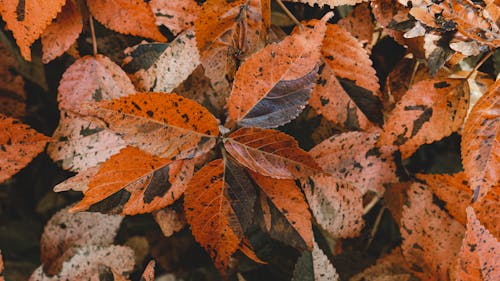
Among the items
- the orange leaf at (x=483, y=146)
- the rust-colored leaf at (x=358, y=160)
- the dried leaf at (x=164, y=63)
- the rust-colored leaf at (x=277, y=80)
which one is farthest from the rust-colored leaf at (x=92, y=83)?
the orange leaf at (x=483, y=146)

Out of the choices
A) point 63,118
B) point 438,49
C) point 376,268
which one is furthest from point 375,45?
point 63,118

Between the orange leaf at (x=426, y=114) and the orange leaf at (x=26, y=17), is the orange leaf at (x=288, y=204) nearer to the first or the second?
the orange leaf at (x=426, y=114)

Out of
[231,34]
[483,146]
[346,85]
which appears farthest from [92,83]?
[483,146]

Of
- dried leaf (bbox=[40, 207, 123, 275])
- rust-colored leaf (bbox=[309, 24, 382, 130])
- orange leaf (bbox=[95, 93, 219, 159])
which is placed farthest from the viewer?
dried leaf (bbox=[40, 207, 123, 275])

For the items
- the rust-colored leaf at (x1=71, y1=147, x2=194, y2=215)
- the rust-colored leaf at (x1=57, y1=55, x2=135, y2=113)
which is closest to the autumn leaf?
the rust-colored leaf at (x1=71, y1=147, x2=194, y2=215)

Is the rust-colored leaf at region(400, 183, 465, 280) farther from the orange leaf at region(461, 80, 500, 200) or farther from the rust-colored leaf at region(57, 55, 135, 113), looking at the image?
the rust-colored leaf at region(57, 55, 135, 113)

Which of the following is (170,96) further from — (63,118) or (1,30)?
(1,30)
